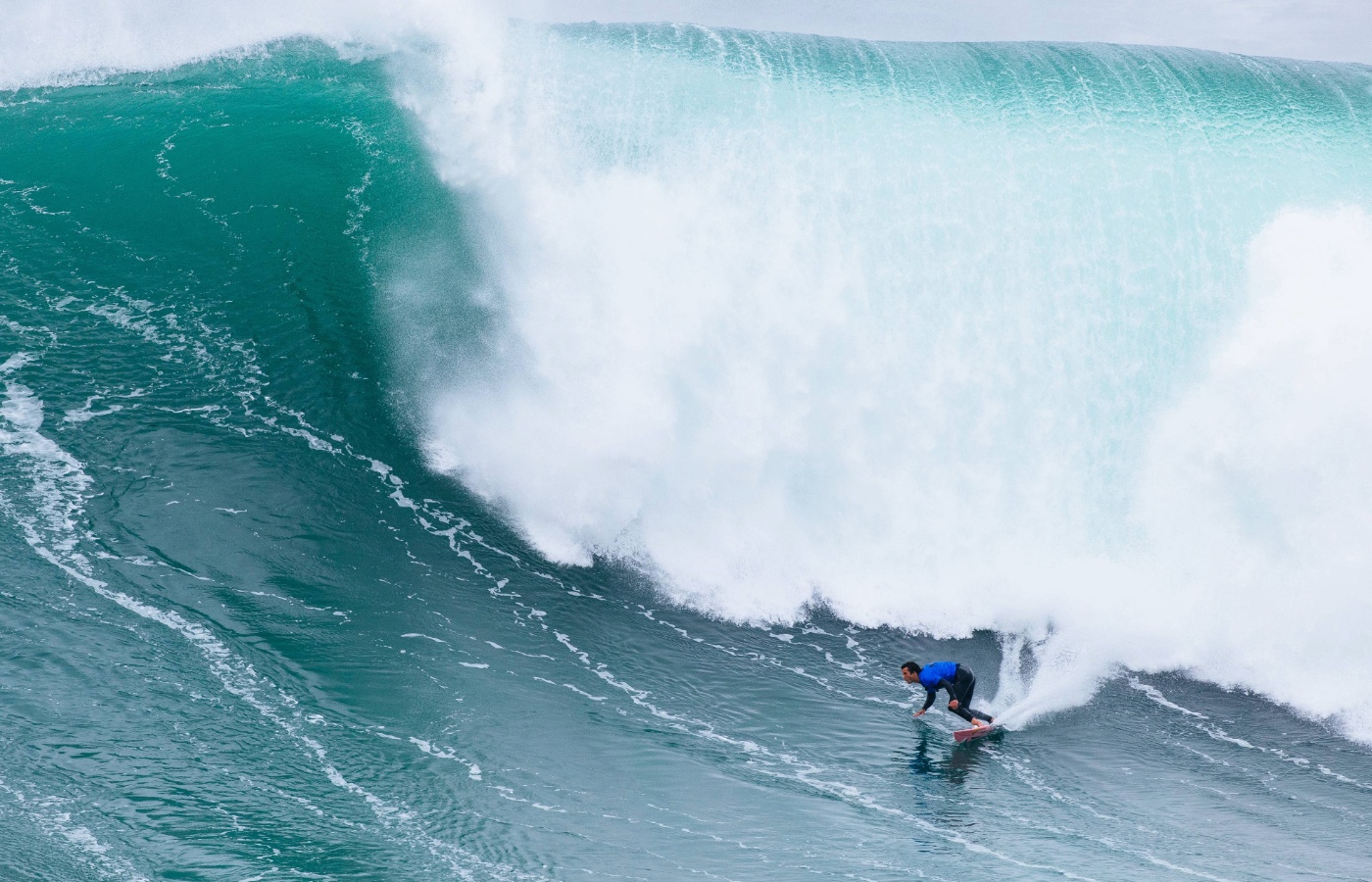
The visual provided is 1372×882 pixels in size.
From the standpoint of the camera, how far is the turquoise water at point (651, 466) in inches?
315

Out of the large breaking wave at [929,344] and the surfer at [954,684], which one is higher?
the large breaking wave at [929,344]

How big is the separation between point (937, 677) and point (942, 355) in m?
5.18

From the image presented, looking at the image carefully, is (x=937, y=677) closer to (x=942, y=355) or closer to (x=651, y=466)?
(x=651, y=466)

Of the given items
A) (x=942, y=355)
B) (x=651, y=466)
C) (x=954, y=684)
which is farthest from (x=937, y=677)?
(x=942, y=355)

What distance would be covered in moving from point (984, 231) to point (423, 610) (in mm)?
9069

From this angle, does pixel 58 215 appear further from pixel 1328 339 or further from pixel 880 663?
pixel 1328 339

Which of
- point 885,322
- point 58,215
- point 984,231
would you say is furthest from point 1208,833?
point 58,215

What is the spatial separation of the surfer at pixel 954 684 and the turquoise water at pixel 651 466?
0.27 m

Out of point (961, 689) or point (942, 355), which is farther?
point (942, 355)

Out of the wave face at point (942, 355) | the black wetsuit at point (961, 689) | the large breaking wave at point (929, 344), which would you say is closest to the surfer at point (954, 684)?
the black wetsuit at point (961, 689)

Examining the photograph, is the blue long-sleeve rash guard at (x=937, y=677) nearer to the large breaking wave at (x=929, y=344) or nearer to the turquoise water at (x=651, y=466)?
the turquoise water at (x=651, y=466)

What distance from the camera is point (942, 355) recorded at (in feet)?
Answer: 44.1

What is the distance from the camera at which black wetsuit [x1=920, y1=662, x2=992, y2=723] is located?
9.57 m

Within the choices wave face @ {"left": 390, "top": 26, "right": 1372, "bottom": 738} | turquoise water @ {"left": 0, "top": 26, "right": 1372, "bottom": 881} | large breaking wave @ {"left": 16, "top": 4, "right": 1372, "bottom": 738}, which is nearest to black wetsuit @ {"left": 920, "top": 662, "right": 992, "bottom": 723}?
turquoise water @ {"left": 0, "top": 26, "right": 1372, "bottom": 881}
